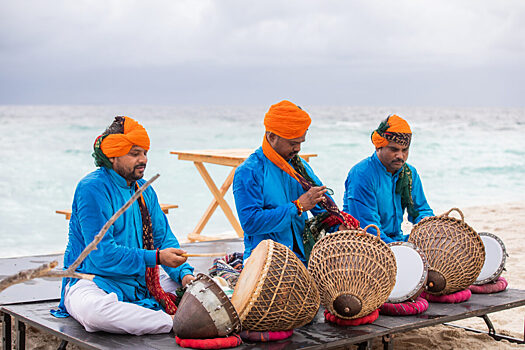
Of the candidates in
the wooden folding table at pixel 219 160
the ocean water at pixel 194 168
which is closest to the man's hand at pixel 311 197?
the wooden folding table at pixel 219 160

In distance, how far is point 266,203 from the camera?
12.9 ft

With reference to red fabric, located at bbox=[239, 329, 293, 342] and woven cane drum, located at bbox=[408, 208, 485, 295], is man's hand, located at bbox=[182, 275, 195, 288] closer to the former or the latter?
red fabric, located at bbox=[239, 329, 293, 342]

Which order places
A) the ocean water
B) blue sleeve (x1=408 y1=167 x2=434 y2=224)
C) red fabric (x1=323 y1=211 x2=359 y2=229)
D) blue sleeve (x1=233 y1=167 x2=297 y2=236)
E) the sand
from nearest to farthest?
1. blue sleeve (x1=233 y1=167 x2=297 y2=236)
2. red fabric (x1=323 y1=211 x2=359 y2=229)
3. the sand
4. blue sleeve (x1=408 y1=167 x2=434 y2=224)
5. the ocean water

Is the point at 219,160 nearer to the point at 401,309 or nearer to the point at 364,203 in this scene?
the point at 364,203

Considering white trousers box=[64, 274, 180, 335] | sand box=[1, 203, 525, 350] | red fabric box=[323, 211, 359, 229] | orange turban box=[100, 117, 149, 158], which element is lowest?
sand box=[1, 203, 525, 350]

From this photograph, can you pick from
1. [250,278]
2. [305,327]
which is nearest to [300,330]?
[305,327]

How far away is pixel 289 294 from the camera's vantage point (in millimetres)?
3061

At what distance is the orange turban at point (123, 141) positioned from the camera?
3365mm

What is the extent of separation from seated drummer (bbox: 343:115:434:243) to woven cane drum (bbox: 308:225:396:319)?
3.02ft

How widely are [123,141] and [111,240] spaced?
49 cm

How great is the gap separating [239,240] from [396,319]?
8.75 feet

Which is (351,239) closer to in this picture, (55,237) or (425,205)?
(425,205)

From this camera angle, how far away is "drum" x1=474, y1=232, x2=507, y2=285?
4172mm

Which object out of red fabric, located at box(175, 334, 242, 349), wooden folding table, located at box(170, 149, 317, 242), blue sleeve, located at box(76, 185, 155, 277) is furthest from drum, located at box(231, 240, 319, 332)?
wooden folding table, located at box(170, 149, 317, 242)
